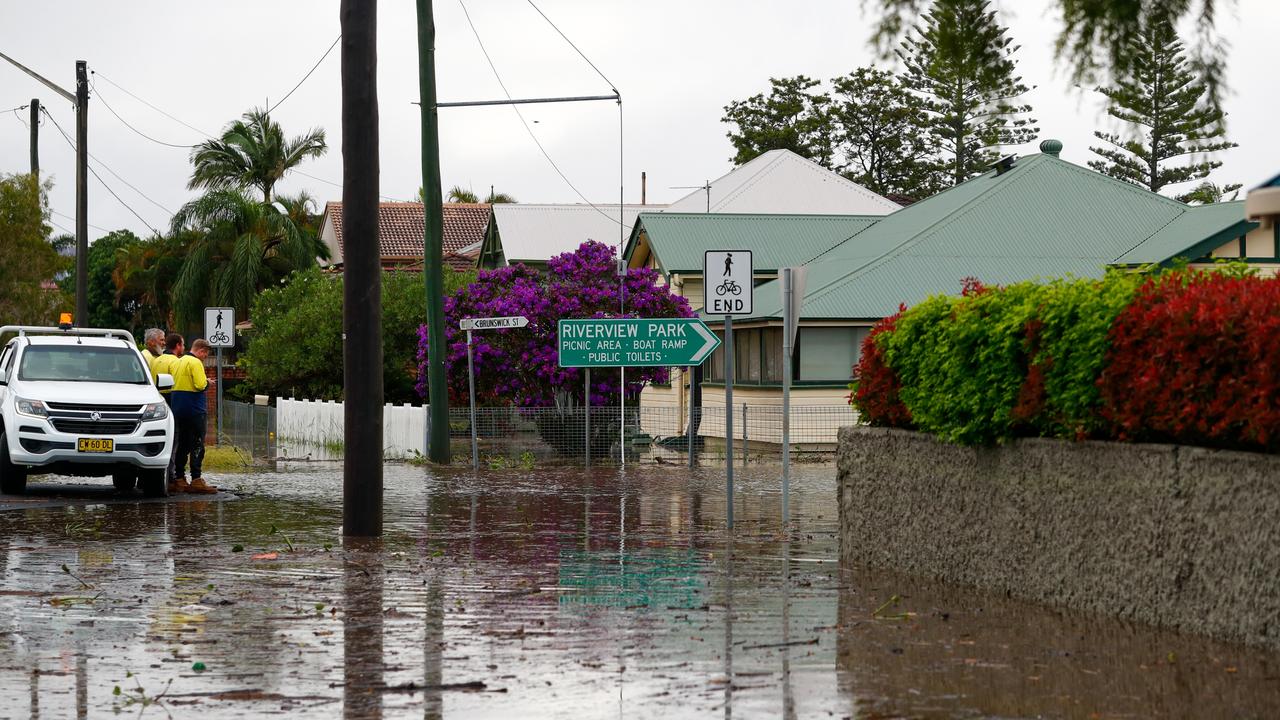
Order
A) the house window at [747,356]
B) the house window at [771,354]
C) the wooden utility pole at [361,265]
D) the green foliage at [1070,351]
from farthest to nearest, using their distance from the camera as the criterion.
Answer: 1. the house window at [747,356]
2. the house window at [771,354]
3. the wooden utility pole at [361,265]
4. the green foliage at [1070,351]

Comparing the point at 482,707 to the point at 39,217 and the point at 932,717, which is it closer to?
the point at 932,717

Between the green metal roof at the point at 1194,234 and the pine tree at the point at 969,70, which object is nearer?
the pine tree at the point at 969,70

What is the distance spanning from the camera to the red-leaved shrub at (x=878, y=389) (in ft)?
40.3

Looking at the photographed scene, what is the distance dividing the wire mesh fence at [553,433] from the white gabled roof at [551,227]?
63.9ft

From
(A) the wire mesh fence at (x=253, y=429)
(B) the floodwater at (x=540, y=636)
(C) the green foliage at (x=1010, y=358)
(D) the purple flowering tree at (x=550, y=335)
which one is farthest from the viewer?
(A) the wire mesh fence at (x=253, y=429)

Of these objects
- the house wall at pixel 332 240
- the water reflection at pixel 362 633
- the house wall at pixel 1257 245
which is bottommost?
Result: the water reflection at pixel 362 633

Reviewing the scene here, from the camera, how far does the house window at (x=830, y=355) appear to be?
33.6m

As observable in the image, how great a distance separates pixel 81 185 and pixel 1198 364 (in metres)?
29.3

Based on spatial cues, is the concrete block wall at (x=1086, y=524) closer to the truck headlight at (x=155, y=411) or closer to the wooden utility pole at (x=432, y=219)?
the truck headlight at (x=155, y=411)

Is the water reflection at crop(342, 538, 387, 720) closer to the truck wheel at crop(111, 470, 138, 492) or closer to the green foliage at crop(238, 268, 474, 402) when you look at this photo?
the truck wheel at crop(111, 470, 138, 492)

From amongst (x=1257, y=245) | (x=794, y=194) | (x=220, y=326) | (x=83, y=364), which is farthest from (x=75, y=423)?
(x=794, y=194)

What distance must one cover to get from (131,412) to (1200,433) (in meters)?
13.1

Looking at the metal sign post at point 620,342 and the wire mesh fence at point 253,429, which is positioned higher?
the metal sign post at point 620,342

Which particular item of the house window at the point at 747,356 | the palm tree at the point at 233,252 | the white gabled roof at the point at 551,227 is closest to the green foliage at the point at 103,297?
the palm tree at the point at 233,252
